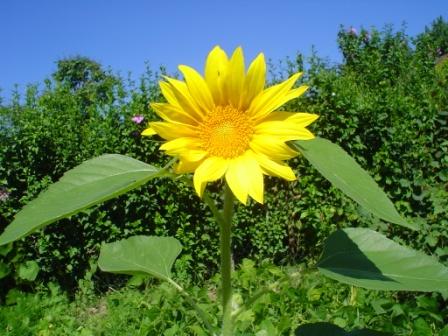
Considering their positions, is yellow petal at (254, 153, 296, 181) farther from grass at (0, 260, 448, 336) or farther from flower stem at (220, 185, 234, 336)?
grass at (0, 260, 448, 336)

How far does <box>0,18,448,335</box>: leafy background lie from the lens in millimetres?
5461

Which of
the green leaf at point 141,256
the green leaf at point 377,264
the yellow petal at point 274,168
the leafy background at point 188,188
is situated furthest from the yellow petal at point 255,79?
the leafy background at point 188,188

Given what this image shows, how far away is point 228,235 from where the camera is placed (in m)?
0.94

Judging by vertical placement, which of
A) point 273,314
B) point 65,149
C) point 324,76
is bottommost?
point 273,314

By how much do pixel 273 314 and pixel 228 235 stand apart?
255 centimetres

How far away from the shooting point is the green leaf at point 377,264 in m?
0.81

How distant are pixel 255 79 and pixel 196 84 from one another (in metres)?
0.09

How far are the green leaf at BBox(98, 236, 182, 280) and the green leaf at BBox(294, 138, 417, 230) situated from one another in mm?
491

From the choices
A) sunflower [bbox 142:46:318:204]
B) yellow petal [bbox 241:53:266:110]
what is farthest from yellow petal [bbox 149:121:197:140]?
yellow petal [bbox 241:53:266:110]

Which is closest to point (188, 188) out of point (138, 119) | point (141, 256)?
point (138, 119)

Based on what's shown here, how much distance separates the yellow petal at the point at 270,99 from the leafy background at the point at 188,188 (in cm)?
433

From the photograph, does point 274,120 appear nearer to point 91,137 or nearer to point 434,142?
point 91,137

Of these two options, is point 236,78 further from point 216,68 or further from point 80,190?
point 80,190

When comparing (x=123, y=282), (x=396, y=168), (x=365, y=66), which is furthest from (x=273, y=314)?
(x=365, y=66)
